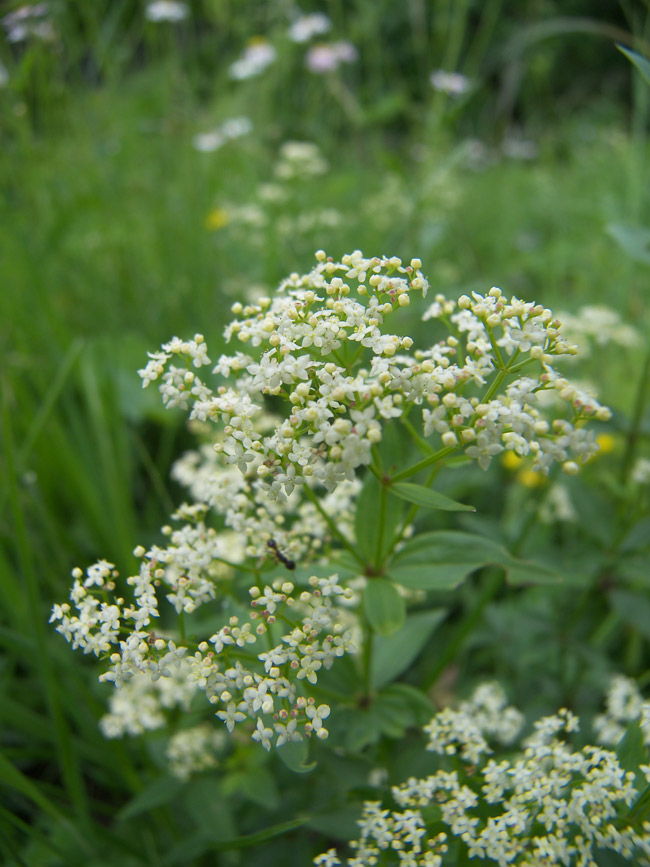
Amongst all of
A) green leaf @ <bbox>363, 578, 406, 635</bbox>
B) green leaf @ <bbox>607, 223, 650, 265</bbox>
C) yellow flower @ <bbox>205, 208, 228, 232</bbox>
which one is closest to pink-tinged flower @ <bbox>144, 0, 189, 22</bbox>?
yellow flower @ <bbox>205, 208, 228, 232</bbox>

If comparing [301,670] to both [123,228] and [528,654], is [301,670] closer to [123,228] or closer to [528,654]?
[528,654]

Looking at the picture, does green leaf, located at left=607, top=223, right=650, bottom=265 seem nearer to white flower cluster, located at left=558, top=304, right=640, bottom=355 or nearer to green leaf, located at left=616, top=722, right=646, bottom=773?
white flower cluster, located at left=558, top=304, right=640, bottom=355

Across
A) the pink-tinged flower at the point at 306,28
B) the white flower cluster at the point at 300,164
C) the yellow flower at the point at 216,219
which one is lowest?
the white flower cluster at the point at 300,164

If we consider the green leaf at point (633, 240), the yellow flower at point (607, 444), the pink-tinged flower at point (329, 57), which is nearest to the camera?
the green leaf at point (633, 240)

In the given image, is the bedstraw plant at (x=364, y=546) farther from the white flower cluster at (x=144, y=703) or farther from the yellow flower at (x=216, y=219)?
the yellow flower at (x=216, y=219)

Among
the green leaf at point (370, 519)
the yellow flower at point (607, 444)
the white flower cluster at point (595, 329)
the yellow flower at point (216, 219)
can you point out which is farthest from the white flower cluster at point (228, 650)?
the yellow flower at point (216, 219)
